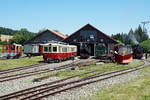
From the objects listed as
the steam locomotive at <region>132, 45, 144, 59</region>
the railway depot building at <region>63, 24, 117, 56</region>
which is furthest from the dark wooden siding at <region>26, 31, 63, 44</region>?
the steam locomotive at <region>132, 45, 144, 59</region>

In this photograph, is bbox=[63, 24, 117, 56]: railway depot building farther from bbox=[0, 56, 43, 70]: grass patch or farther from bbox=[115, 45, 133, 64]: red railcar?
bbox=[0, 56, 43, 70]: grass patch

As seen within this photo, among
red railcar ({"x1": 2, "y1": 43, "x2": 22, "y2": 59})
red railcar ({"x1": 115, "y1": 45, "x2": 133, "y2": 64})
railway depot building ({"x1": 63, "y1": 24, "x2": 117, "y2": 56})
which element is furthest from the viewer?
railway depot building ({"x1": 63, "y1": 24, "x2": 117, "y2": 56})

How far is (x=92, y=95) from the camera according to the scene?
861 centimetres

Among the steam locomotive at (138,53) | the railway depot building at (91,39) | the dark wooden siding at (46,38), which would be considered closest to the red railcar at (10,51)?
the railway depot building at (91,39)

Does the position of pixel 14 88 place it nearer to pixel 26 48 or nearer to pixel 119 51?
pixel 119 51

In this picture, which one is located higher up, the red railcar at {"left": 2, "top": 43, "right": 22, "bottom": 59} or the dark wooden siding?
the dark wooden siding

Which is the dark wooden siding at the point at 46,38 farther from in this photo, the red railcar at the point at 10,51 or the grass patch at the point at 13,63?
the grass patch at the point at 13,63

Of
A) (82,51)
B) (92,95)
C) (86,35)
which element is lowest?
(92,95)

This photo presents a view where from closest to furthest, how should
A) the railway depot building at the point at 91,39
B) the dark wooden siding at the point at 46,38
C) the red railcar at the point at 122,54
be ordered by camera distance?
the red railcar at the point at 122,54 → the railway depot building at the point at 91,39 → the dark wooden siding at the point at 46,38

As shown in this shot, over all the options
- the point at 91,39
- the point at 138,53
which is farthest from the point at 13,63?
the point at 138,53

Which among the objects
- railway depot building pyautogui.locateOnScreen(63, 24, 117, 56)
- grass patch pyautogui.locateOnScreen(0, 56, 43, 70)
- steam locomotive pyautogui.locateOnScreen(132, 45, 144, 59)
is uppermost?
railway depot building pyautogui.locateOnScreen(63, 24, 117, 56)

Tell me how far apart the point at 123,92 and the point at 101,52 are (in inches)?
1035

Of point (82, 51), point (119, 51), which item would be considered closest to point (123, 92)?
point (119, 51)

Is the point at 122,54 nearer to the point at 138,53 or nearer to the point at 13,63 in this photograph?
the point at 138,53
